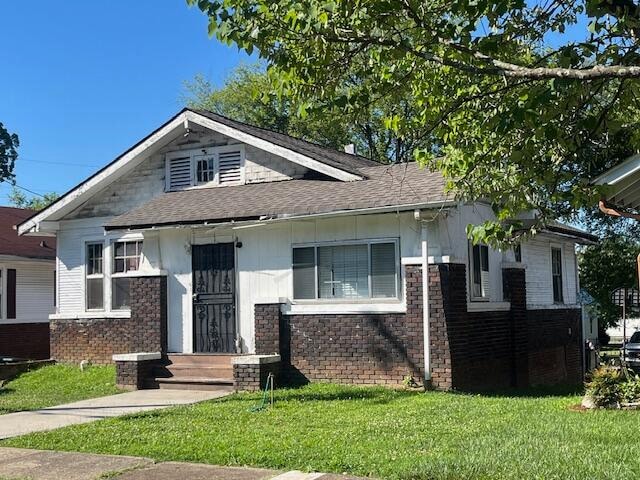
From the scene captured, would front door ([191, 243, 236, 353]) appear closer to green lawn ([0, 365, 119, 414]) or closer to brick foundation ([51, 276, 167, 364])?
brick foundation ([51, 276, 167, 364])

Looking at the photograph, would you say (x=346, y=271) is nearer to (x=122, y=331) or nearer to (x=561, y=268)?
(x=122, y=331)

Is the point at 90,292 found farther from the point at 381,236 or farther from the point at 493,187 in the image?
the point at 493,187

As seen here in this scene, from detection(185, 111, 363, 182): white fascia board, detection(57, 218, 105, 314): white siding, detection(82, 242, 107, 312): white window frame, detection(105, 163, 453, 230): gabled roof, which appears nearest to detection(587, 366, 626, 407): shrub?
detection(105, 163, 453, 230): gabled roof

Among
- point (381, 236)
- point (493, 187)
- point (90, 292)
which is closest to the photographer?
point (493, 187)

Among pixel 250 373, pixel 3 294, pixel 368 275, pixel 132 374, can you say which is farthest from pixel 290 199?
pixel 3 294

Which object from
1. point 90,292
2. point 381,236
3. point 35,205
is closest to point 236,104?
point 90,292

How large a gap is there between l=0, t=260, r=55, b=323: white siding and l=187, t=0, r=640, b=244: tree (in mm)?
17001

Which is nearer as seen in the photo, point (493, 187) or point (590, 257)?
point (493, 187)

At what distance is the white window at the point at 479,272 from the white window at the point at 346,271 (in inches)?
73.0

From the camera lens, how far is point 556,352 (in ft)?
57.6

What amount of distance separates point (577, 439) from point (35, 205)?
61.8 metres

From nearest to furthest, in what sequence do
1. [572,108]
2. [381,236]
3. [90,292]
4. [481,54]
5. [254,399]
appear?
1. [481,54]
2. [572,108]
3. [254,399]
4. [381,236]
5. [90,292]

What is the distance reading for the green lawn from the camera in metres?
12.9

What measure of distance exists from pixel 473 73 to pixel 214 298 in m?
9.33
